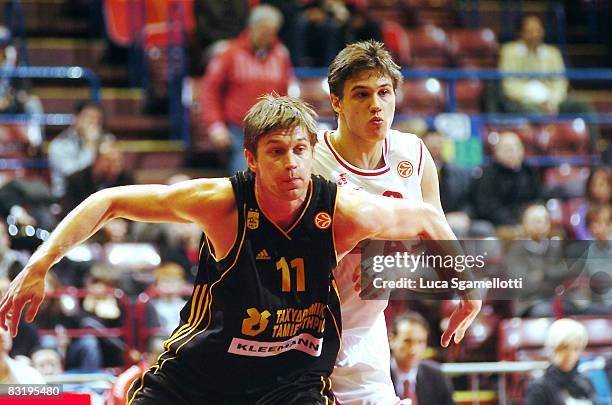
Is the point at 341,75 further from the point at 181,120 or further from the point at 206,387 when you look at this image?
the point at 181,120

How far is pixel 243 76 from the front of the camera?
1061cm

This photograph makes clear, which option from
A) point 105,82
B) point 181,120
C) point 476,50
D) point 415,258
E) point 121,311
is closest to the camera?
point 415,258

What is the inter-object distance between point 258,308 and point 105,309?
431 centimetres

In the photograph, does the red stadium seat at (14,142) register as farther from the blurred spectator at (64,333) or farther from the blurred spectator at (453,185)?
the blurred spectator at (453,185)

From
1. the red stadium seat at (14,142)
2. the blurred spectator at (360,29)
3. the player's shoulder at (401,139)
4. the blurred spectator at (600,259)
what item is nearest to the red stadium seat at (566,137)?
the blurred spectator at (360,29)

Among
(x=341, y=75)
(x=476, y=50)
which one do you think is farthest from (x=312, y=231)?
(x=476, y=50)

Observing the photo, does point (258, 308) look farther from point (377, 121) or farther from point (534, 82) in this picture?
point (534, 82)

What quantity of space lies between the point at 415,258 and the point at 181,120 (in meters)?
6.51

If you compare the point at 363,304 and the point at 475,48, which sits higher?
the point at 475,48

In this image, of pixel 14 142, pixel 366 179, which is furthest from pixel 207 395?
pixel 14 142

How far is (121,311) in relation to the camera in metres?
8.62

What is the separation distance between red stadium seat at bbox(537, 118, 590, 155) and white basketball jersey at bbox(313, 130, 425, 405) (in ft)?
23.6

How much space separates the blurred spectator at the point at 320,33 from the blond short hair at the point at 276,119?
7.56m

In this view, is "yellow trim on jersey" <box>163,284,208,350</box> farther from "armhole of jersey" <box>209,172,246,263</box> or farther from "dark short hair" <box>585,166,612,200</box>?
"dark short hair" <box>585,166,612,200</box>
